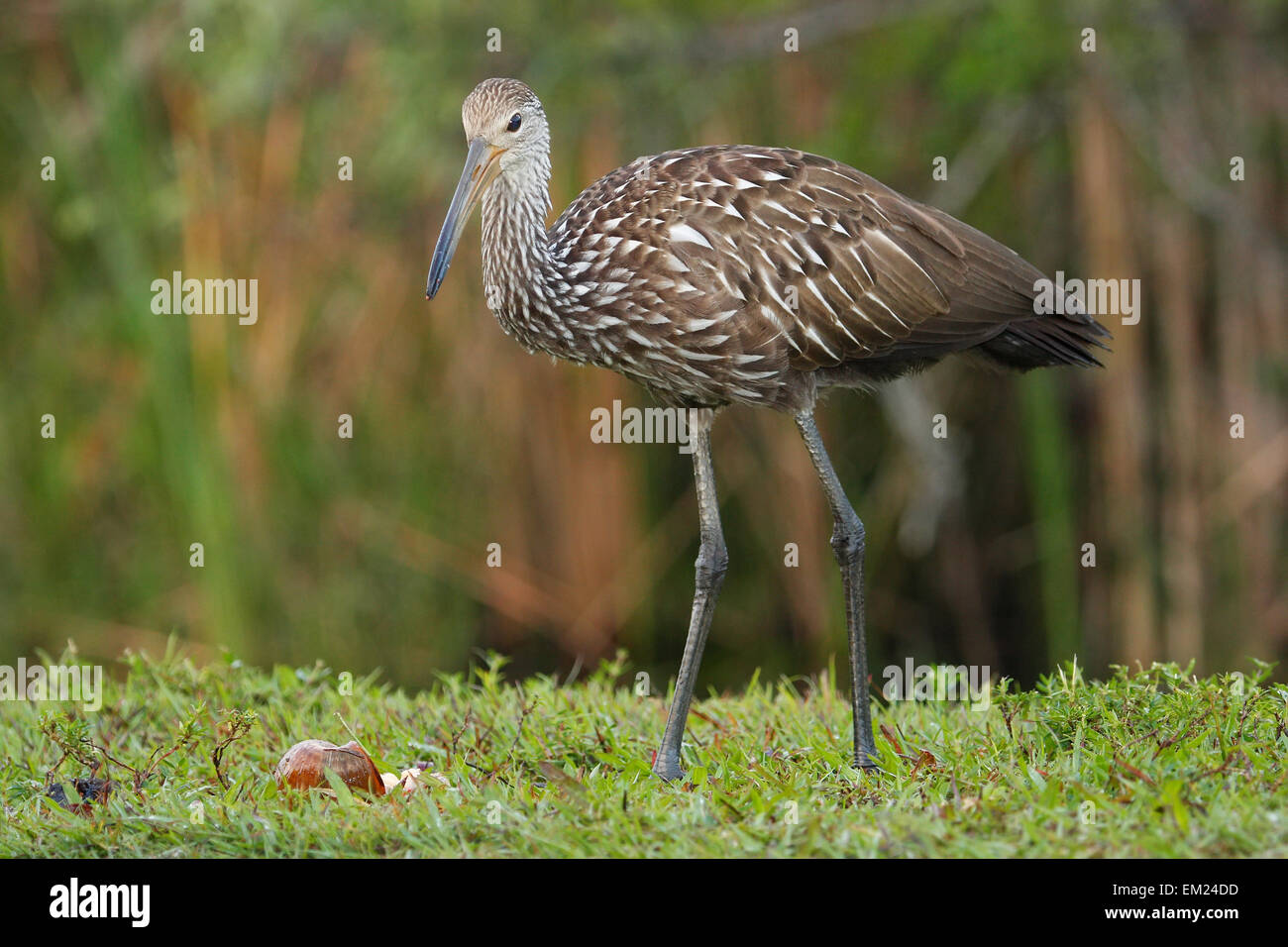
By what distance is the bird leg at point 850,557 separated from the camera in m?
5.19

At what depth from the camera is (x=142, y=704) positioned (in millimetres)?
5977

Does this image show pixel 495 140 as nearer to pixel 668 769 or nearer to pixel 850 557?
pixel 850 557

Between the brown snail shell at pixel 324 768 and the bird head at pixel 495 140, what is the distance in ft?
5.50

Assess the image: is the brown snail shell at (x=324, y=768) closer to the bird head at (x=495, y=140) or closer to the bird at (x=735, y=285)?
the bird at (x=735, y=285)

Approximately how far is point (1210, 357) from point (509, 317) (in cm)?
549

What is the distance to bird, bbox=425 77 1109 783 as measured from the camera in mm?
5336

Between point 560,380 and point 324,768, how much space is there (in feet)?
16.8

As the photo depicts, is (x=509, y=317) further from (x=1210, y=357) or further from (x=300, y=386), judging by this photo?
(x=1210, y=357)

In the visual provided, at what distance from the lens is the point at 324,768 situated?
15.5ft

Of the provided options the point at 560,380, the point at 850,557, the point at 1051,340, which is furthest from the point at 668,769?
the point at 560,380

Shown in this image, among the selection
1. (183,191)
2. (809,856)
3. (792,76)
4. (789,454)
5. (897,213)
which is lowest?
(809,856)

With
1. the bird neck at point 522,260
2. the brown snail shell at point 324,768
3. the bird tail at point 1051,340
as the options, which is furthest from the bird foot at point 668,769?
the bird tail at point 1051,340

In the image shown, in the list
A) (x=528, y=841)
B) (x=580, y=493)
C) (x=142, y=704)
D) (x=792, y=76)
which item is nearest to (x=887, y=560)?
(x=580, y=493)

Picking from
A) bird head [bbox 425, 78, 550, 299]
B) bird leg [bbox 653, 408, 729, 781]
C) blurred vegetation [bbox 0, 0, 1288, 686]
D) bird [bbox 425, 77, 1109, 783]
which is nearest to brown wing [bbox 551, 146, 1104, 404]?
bird [bbox 425, 77, 1109, 783]
